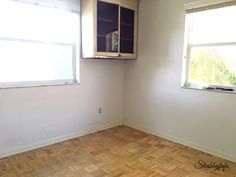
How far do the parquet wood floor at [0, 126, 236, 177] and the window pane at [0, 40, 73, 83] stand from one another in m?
1.04

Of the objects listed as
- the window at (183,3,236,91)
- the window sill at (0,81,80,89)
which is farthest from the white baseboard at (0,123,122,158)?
the window at (183,3,236,91)

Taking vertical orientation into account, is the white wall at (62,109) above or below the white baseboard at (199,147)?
above

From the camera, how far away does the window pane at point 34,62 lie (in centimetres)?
267

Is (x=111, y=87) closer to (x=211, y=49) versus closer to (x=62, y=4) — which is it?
(x=62, y=4)

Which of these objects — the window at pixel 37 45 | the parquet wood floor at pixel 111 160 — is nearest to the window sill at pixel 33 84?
the window at pixel 37 45

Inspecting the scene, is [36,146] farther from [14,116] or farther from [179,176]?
[179,176]

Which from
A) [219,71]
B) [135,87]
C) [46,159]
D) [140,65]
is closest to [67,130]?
[46,159]

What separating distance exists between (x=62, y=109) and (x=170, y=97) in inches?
67.7

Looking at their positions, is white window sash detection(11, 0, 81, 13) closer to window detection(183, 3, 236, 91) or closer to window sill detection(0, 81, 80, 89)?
window sill detection(0, 81, 80, 89)

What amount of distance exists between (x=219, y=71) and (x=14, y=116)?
112 inches

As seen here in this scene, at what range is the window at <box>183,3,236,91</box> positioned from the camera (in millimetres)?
Answer: 2713

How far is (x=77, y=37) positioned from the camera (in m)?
3.28

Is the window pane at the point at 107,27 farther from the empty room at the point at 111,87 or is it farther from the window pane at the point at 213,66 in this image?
the window pane at the point at 213,66

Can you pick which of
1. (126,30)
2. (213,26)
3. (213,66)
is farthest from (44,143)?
(213,26)
